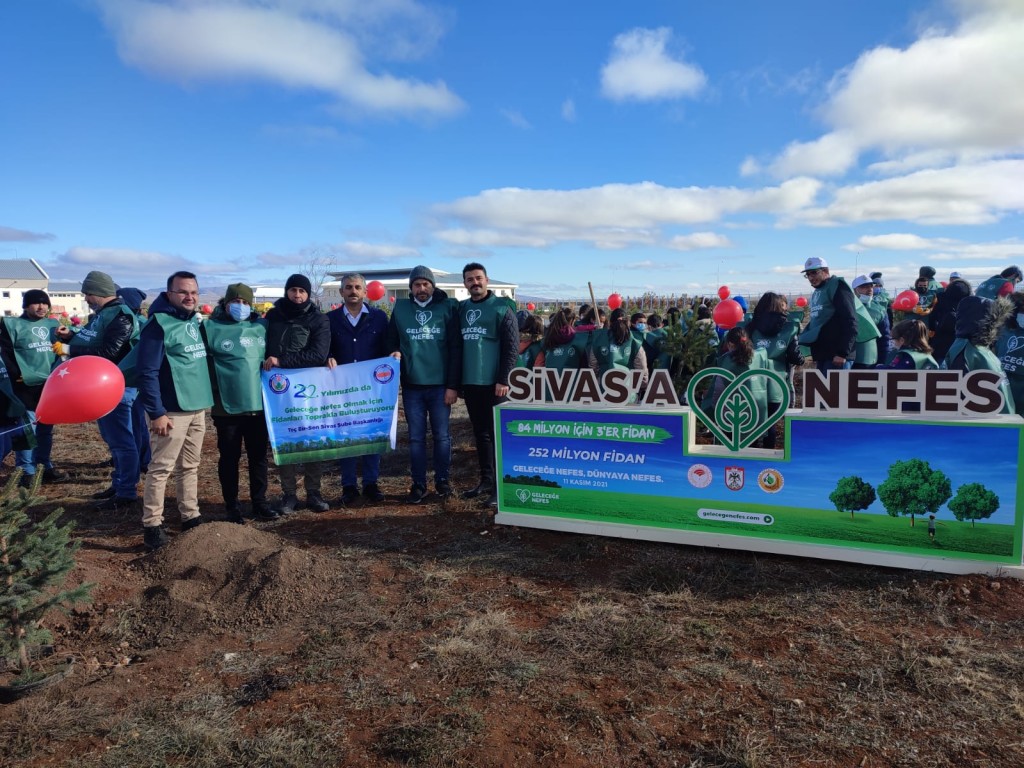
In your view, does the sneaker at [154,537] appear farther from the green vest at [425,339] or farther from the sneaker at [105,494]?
the green vest at [425,339]

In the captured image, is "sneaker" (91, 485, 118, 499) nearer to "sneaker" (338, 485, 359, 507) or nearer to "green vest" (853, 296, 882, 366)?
"sneaker" (338, 485, 359, 507)

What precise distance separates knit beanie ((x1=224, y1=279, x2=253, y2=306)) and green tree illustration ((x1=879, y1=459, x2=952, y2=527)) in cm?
533

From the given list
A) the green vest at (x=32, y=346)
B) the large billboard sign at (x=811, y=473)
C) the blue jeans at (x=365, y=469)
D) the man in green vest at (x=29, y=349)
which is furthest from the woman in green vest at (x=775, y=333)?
the green vest at (x=32, y=346)

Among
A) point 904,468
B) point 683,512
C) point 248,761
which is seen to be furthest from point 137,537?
point 904,468

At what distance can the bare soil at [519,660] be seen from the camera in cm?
278

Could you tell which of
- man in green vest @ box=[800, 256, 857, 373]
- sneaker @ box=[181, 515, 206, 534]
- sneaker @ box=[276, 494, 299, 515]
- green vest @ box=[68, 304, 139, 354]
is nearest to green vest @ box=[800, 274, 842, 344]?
man in green vest @ box=[800, 256, 857, 373]

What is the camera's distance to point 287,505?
629 cm

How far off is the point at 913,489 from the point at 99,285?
24.9 ft

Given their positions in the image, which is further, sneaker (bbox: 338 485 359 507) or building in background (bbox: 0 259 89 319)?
building in background (bbox: 0 259 89 319)

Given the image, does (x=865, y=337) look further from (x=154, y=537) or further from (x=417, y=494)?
(x=154, y=537)

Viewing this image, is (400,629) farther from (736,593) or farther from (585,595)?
(736,593)

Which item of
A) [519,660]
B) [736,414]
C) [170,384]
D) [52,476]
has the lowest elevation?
[519,660]

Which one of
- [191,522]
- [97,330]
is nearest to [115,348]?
[97,330]

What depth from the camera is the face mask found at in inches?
221
